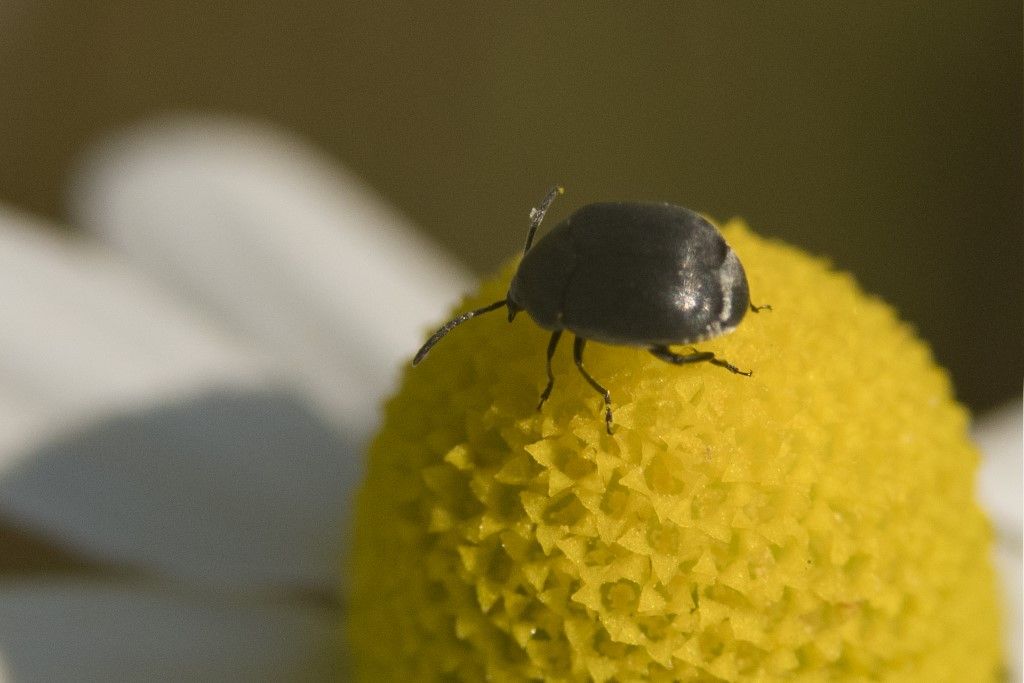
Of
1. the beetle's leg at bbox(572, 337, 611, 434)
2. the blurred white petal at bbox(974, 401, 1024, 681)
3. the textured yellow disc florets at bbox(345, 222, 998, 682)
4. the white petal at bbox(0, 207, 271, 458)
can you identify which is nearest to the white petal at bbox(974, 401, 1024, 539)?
the blurred white petal at bbox(974, 401, 1024, 681)

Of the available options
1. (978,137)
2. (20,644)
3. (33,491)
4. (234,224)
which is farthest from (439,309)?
(978,137)

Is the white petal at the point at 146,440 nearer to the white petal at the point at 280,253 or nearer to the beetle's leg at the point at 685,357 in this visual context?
the white petal at the point at 280,253

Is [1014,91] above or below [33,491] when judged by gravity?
above

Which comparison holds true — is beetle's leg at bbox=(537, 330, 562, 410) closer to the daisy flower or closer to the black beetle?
the black beetle

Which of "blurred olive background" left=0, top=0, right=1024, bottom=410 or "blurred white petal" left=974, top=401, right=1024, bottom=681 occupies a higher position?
"blurred olive background" left=0, top=0, right=1024, bottom=410

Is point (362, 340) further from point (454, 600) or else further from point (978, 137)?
point (978, 137)

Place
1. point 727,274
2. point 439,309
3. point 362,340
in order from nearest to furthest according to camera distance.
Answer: point 727,274
point 362,340
point 439,309
